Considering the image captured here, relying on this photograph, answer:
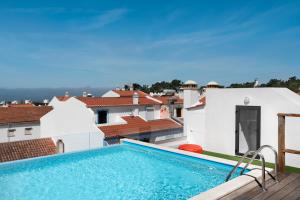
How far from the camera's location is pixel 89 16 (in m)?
31.8

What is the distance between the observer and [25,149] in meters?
23.5

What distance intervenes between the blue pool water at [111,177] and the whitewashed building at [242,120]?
3.03 m

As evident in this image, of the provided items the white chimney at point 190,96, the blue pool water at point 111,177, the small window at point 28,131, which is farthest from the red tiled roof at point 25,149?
the white chimney at point 190,96

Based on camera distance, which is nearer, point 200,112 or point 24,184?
point 24,184

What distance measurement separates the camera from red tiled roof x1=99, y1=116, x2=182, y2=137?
1012 inches

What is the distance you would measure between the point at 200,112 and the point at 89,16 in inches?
898

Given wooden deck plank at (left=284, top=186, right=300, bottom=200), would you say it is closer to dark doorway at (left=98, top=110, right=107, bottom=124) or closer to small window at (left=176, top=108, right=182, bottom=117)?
dark doorway at (left=98, top=110, right=107, bottom=124)

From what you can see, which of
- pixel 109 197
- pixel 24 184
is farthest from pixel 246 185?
pixel 24 184

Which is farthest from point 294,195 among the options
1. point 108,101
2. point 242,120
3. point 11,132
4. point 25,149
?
point 11,132

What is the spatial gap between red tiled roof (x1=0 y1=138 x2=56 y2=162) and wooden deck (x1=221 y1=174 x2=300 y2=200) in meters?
21.3

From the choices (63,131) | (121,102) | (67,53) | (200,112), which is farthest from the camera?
(67,53)

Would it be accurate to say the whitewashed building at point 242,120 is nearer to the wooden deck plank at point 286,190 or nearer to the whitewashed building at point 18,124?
the wooden deck plank at point 286,190

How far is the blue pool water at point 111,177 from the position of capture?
9031 mm

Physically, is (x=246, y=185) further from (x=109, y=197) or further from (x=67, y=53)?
(x=67, y=53)
